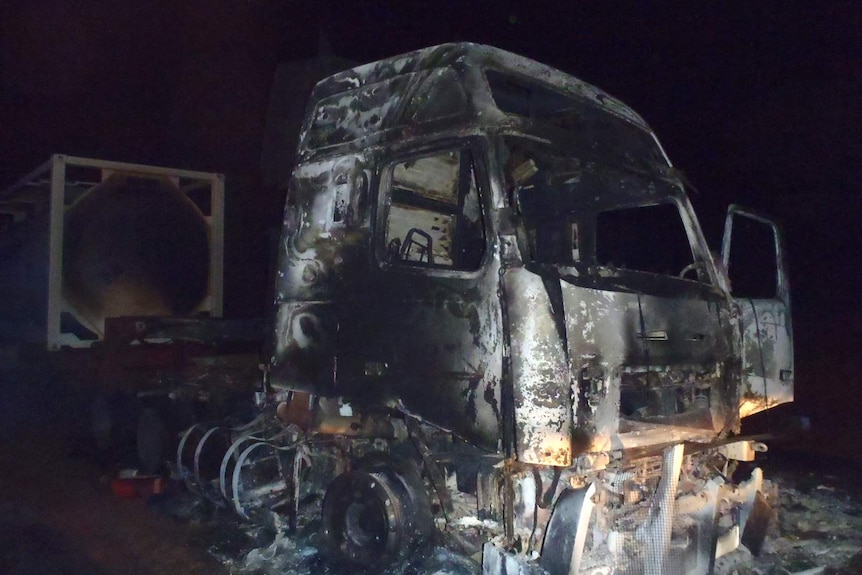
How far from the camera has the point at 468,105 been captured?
12.2 feet

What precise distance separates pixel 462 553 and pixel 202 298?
18.5ft

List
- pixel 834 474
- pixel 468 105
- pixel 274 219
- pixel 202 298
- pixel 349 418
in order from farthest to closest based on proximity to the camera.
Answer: pixel 274 219, pixel 202 298, pixel 834 474, pixel 349 418, pixel 468 105

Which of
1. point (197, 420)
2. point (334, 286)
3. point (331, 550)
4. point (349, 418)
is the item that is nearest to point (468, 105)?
point (334, 286)

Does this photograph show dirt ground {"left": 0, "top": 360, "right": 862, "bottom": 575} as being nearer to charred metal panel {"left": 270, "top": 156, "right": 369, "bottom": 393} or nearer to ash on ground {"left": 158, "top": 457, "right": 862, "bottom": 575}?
ash on ground {"left": 158, "top": 457, "right": 862, "bottom": 575}

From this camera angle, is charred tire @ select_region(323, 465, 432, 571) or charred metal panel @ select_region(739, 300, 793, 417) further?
charred metal panel @ select_region(739, 300, 793, 417)

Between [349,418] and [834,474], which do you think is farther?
[834,474]

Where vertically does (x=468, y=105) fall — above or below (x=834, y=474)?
above

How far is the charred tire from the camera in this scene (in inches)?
151

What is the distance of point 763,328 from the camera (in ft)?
14.5

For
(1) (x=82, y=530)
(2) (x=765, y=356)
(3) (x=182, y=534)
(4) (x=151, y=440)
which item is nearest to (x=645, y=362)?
(2) (x=765, y=356)

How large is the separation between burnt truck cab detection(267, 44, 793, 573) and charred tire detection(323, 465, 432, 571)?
1 centimetres

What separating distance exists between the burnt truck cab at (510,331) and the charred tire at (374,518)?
0.5 inches

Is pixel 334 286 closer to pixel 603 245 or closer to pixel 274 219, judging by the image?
pixel 603 245

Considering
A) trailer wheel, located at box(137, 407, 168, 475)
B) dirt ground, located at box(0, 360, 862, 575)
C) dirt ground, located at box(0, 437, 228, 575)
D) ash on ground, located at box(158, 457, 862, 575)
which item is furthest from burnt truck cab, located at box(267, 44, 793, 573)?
trailer wheel, located at box(137, 407, 168, 475)
